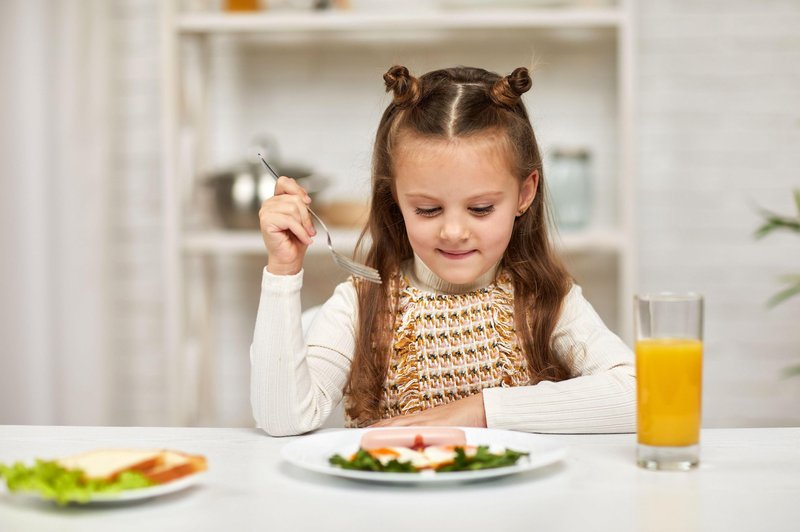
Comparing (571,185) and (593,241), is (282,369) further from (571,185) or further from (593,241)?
(571,185)

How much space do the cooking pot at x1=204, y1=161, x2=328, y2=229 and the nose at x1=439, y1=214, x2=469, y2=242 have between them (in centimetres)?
166

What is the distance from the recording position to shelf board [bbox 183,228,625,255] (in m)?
3.10

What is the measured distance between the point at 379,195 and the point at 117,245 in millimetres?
2172

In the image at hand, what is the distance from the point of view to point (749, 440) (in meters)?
1.23

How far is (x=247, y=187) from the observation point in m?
3.18

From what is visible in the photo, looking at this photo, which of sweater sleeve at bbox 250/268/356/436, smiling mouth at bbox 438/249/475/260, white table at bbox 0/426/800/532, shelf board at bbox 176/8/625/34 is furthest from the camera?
shelf board at bbox 176/8/625/34

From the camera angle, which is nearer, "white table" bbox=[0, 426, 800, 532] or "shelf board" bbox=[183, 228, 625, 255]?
"white table" bbox=[0, 426, 800, 532]

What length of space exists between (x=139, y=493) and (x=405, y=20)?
2.42m

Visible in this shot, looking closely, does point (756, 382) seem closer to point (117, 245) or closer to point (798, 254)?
point (798, 254)

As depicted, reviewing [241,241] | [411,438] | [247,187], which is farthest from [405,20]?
[411,438]

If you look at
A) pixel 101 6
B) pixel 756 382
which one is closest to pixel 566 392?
pixel 756 382

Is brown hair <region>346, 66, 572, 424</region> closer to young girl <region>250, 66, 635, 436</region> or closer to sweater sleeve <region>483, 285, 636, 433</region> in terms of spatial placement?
young girl <region>250, 66, 635, 436</region>

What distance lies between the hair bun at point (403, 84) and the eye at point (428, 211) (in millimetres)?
195

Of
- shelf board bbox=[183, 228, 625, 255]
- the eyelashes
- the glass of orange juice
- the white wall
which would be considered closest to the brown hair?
the eyelashes
